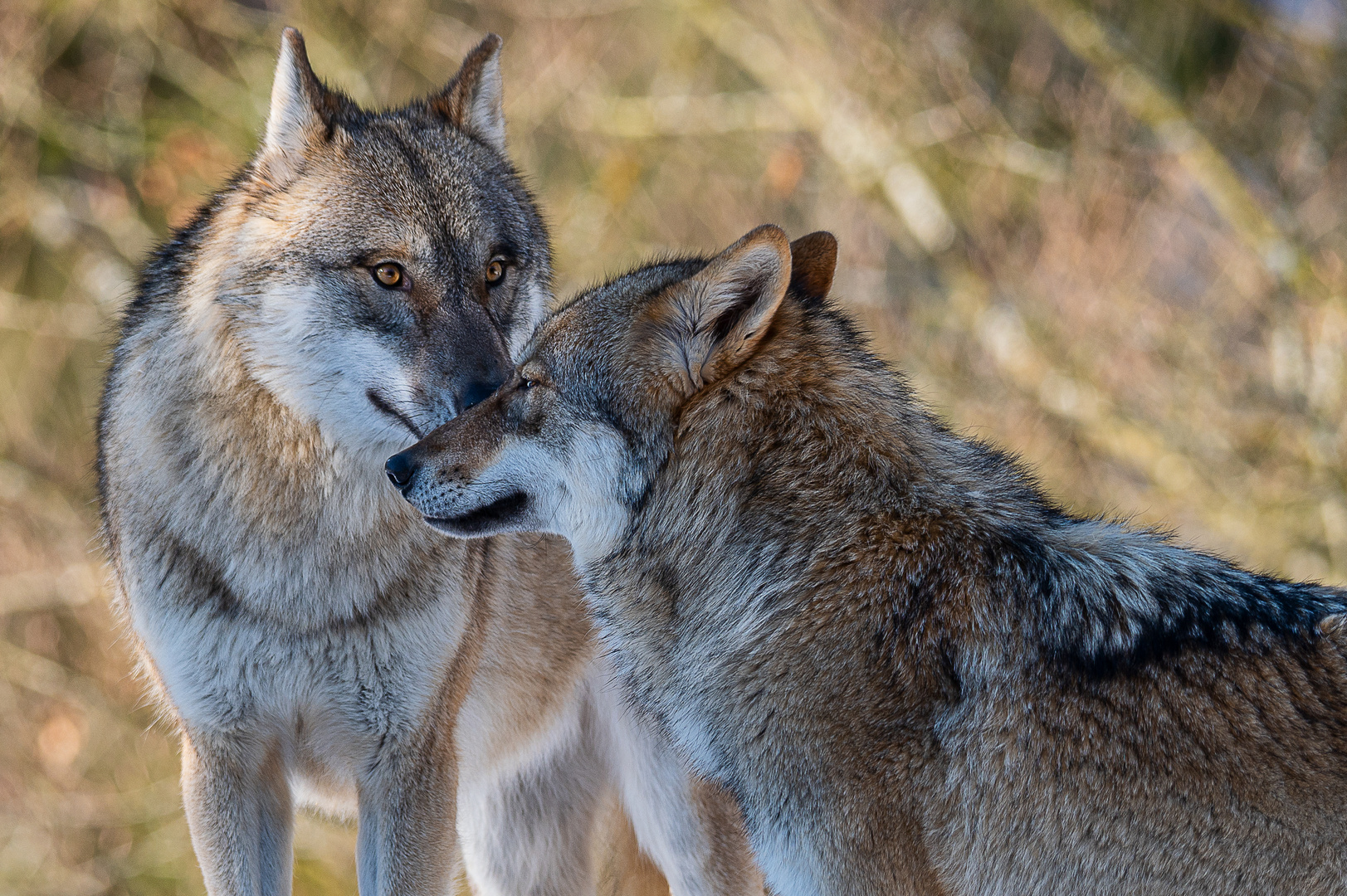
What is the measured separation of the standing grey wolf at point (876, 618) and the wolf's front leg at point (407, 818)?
0.72 m

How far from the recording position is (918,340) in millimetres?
11891

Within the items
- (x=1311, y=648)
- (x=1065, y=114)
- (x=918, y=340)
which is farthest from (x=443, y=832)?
(x=1065, y=114)

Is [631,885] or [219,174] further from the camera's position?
[219,174]

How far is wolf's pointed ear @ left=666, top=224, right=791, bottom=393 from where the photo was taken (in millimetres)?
3219

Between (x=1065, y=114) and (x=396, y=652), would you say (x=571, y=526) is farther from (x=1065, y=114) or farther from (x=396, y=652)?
(x=1065, y=114)

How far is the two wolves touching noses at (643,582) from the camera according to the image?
3135mm

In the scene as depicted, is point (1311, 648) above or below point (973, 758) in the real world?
above

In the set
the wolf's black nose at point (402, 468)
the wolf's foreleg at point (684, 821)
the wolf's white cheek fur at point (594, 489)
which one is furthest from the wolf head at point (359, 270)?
the wolf's foreleg at point (684, 821)

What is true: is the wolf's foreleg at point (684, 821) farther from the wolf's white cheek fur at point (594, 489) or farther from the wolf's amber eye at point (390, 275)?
the wolf's amber eye at point (390, 275)

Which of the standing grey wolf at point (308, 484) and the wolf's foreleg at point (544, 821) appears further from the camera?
the wolf's foreleg at point (544, 821)

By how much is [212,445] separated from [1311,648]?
322cm

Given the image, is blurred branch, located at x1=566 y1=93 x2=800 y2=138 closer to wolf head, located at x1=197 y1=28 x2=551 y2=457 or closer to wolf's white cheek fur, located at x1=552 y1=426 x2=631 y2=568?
wolf head, located at x1=197 y1=28 x2=551 y2=457

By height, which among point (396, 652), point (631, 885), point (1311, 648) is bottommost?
point (631, 885)

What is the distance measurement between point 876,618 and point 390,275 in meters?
1.88
